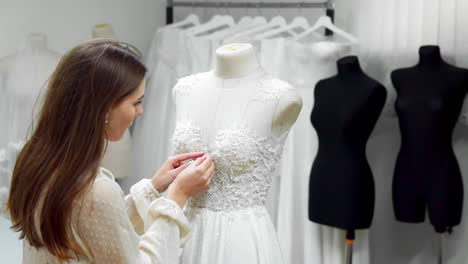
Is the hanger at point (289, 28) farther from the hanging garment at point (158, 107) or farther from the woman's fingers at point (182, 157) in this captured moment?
the woman's fingers at point (182, 157)

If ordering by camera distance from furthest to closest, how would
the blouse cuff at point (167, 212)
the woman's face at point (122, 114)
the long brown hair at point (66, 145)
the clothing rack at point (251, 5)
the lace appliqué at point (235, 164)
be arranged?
the clothing rack at point (251, 5) < the lace appliqué at point (235, 164) < the blouse cuff at point (167, 212) < the woman's face at point (122, 114) < the long brown hair at point (66, 145)

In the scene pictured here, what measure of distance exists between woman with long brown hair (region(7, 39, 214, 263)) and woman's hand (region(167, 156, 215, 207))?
246mm

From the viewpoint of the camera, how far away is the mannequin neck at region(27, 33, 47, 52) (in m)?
2.78

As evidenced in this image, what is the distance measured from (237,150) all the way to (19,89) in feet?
4.75

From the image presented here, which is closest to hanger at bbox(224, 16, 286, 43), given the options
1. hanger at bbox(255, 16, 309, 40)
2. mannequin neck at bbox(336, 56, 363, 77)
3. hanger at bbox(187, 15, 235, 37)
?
hanger at bbox(255, 16, 309, 40)

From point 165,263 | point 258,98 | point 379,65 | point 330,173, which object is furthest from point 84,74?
point 379,65


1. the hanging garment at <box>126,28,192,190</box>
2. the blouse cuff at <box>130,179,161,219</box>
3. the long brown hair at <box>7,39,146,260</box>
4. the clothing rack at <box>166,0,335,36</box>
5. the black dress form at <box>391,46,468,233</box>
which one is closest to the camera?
the long brown hair at <box>7,39,146,260</box>

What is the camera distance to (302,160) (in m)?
3.01

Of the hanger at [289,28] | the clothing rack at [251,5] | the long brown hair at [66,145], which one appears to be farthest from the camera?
the clothing rack at [251,5]

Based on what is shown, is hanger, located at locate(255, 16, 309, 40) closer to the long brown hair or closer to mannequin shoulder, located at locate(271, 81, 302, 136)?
mannequin shoulder, located at locate(271, 81, 302, 136)

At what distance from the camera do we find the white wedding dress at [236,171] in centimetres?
177

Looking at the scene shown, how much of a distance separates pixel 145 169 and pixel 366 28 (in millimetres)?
1483

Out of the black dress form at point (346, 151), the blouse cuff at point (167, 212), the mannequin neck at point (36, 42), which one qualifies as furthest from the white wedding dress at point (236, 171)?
the mannequin neck at point (36, 42)

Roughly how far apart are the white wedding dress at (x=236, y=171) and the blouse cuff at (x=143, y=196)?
0.18 meters
